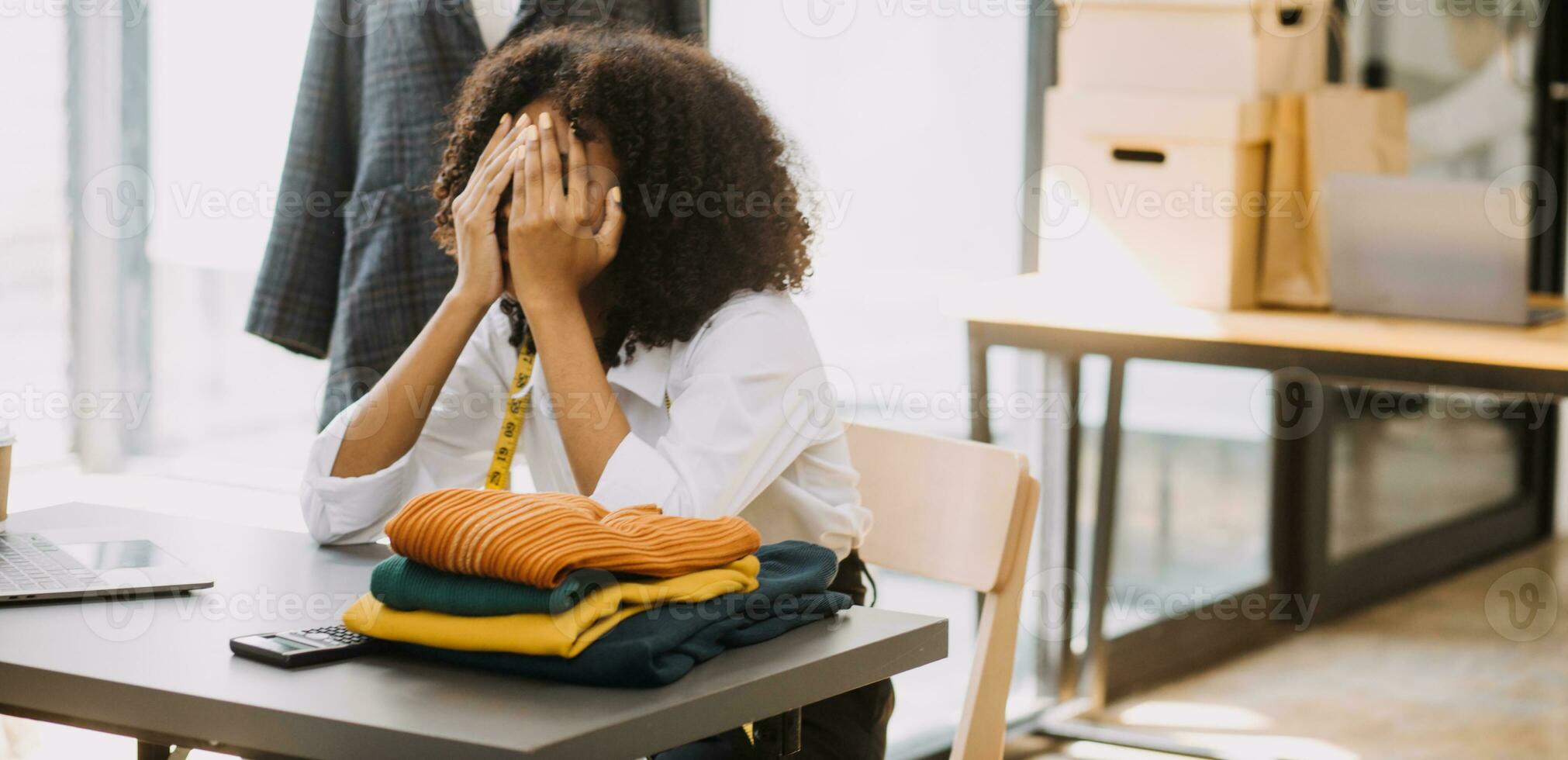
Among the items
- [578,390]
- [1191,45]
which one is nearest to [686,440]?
[578,390]

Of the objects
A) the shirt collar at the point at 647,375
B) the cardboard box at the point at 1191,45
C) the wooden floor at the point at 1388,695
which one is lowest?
the wooden floor at the point at 1388,695

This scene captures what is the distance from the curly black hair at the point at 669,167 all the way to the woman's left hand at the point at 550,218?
0.03m

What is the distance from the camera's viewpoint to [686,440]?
1.39m

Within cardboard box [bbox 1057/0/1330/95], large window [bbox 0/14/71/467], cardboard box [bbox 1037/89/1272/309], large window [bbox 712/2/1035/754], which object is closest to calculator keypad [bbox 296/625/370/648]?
large window [bbox 0/14/71/467]

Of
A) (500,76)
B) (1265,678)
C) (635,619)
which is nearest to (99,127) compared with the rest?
(500,76)

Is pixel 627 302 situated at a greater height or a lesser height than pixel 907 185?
lesser

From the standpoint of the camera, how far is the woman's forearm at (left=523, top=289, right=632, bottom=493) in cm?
146

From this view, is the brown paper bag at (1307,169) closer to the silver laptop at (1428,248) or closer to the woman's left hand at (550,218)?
the silver laptop at (1428,248)

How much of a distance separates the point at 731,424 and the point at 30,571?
59 centimetres

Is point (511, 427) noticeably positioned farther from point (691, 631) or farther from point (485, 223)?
point (691, 631)

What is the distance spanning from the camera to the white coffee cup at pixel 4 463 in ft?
4.63

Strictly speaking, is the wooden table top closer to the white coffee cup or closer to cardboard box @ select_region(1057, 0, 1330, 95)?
cardboard box @ select_region(1057, 0, 1330, 95)

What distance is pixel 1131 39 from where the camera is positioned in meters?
2.54

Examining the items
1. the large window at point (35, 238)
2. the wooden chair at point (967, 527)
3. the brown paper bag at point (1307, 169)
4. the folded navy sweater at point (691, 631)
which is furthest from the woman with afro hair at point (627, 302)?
the brown paper bag at point (1307, 169)
